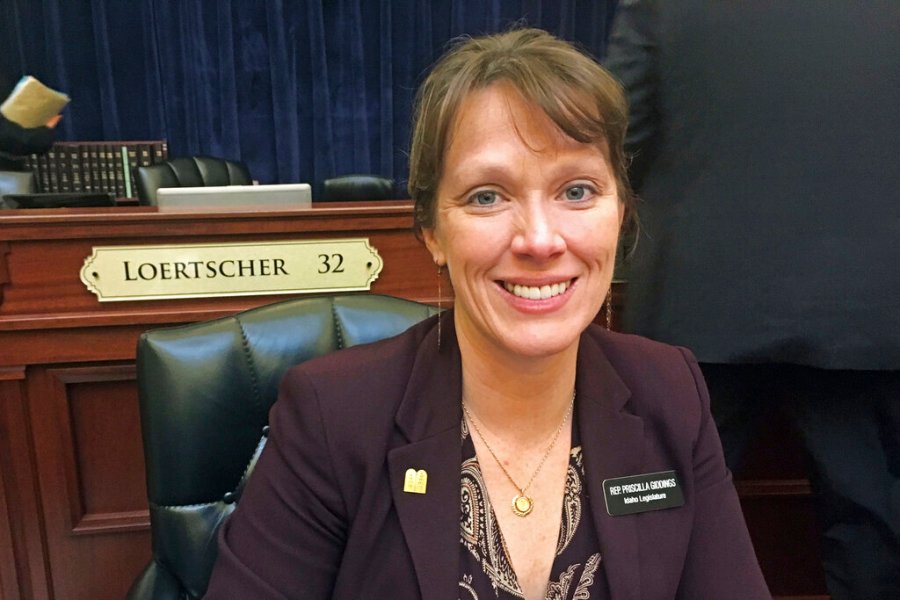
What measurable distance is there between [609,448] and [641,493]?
0.07 m

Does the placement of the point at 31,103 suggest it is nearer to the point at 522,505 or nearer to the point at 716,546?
the point at 522,505

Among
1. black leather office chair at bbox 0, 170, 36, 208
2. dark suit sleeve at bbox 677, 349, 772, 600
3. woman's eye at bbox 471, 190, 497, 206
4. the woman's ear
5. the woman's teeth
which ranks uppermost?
woman's eye at bbox 471, 190, 497, 206

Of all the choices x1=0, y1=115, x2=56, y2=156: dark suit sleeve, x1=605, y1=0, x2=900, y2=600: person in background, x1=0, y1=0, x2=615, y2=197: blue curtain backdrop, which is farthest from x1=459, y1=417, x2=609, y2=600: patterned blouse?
x1=0, y1=0, x2=615, y2=197: blue curtain backdrop

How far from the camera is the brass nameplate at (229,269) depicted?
4.99 feet

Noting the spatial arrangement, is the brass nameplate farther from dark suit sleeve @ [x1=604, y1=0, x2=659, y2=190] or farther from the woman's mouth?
the woman's mouth

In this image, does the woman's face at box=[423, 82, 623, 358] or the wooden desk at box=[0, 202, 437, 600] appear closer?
the woman's face at box=[423, 82, 623, 358]

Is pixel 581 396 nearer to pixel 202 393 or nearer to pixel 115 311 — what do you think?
pixel 202 393

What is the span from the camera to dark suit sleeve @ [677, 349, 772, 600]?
3.06 feet

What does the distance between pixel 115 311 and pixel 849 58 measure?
155 centimetres

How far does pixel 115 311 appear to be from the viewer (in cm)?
154

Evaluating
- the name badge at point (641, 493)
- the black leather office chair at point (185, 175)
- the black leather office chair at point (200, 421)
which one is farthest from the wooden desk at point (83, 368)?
the black leather office chair at point (185, 175)

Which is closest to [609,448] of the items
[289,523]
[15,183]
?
[289,523]

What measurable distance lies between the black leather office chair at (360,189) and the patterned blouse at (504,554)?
281 centimetres

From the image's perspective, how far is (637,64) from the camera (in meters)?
1.39
